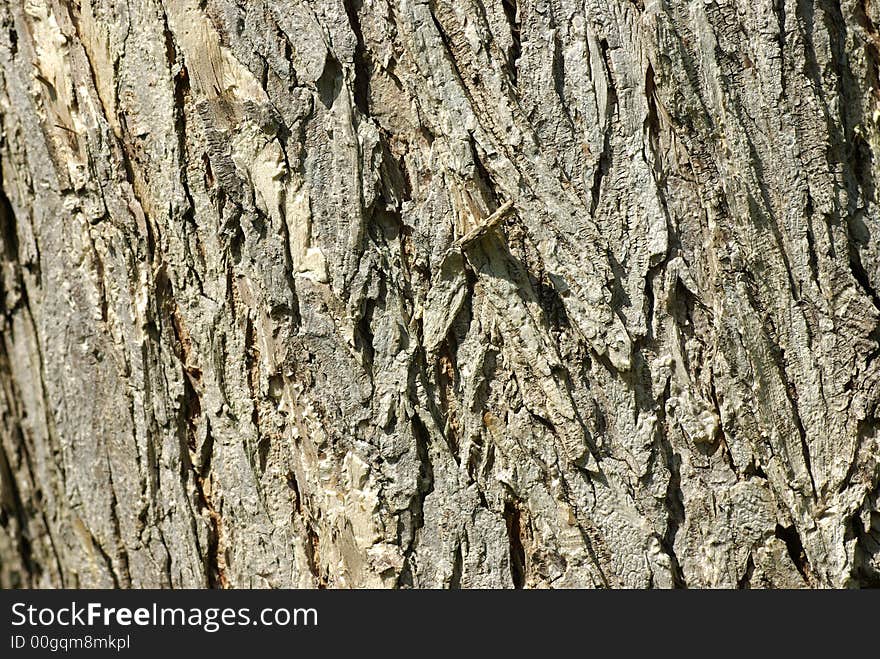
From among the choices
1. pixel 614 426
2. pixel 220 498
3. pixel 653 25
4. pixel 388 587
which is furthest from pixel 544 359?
pixel 220 498

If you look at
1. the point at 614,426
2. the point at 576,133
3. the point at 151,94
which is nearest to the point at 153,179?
the point at 151,94

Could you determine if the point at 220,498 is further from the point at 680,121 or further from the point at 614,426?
the point at 680,121

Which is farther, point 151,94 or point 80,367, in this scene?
point 80,367

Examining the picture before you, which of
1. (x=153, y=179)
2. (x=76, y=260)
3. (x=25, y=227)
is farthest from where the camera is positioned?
(x=25, y=227)

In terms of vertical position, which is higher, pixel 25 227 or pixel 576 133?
pixel 25 227

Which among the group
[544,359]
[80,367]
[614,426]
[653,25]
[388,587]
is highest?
[653,25]

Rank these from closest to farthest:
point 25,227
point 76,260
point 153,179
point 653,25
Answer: point 653,25, point 153,179, point 76,260, point 25,227
